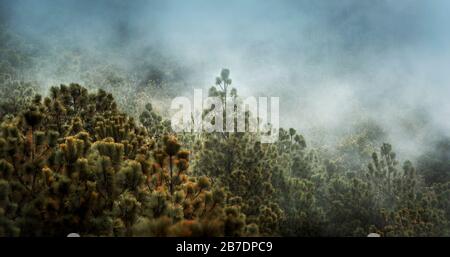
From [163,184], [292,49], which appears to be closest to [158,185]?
[163,184]

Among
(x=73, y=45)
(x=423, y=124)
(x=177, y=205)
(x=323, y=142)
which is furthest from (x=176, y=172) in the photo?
(x=73, y=45)

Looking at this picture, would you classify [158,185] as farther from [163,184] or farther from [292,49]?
[292,49]

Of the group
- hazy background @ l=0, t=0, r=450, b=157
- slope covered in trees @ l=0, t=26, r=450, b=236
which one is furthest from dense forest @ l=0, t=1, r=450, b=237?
hazy background @ l=0, t=0, r=450, b=157

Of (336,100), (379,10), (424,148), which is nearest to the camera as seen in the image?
(424,148)

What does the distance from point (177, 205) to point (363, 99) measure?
38.3 m

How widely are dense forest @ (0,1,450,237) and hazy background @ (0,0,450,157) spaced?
20371 millimetres

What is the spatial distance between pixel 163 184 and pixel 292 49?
5232 centimetres

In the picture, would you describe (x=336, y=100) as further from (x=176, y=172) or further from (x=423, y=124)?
(x=176, y=172)

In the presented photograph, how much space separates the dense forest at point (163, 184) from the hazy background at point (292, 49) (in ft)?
66.8

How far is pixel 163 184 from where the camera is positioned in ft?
17.6

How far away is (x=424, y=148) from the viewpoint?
28.5 meters

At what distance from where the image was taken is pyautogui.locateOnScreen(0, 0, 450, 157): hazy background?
115 ft

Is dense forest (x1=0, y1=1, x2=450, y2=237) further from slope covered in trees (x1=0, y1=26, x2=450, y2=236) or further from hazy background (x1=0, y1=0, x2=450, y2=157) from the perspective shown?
hazy background (x1=0, y1=0, x2=450, y2=157)

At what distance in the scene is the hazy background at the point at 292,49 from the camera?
115 ft
